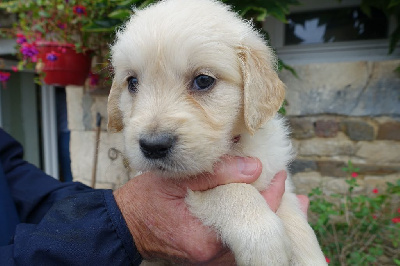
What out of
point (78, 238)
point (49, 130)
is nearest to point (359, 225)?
point (78, 238)

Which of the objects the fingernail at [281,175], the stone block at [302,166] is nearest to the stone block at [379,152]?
the stone block at [302,166]

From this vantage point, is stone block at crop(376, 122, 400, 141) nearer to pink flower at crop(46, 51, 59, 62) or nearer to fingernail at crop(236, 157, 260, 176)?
fingernail at crop(236, 157, 260, 176)

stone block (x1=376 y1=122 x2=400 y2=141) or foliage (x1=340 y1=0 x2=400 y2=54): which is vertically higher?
foliage (x1=340 y1=0 x2=400 y2=54)

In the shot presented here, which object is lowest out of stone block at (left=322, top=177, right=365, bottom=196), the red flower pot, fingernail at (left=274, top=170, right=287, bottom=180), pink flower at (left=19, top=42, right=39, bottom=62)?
stone block at (left=322, top=177, right=365, bottom=196)

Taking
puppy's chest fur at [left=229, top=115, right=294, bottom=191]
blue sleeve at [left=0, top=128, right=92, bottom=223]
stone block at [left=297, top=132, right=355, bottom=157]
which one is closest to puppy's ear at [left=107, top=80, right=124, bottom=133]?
blue sleeve at [left=0, top=128, right=92, bottom=223]

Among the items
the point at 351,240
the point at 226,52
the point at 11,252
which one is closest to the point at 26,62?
the point at 11,252

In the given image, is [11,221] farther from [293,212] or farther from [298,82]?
[298,82]

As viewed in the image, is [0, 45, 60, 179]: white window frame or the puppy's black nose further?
[0, 45, 60, 179]: white window frame

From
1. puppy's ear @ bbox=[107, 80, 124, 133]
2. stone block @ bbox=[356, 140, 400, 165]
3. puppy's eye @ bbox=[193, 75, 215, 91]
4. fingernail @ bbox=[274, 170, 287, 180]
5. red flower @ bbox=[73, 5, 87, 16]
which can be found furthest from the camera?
red flower @ bbox=[73, 5, 87, 16]
